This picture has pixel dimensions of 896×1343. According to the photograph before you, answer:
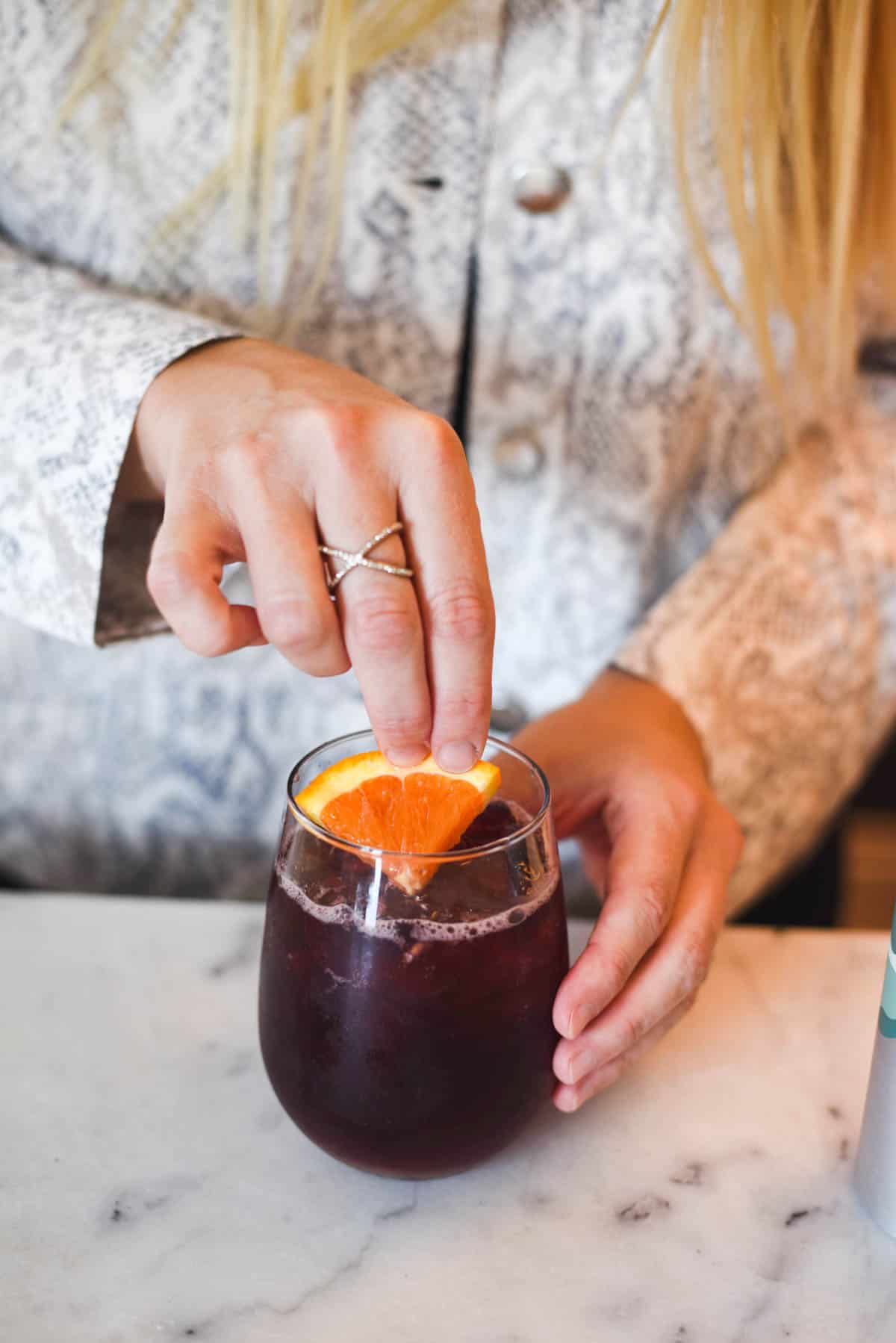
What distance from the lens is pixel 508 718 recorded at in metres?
0.97

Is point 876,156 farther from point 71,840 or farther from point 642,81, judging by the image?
point 71,840

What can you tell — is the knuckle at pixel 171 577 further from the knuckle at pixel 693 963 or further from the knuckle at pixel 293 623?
the knuckle at pixel 693 963

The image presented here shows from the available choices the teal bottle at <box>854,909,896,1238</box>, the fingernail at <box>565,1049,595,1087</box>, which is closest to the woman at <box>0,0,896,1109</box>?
the fingernail at <box>565,1049,595,1087</box>

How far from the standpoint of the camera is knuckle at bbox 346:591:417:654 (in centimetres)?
50

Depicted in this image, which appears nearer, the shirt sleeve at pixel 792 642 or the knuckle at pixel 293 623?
the knuckle at pixel 293 623

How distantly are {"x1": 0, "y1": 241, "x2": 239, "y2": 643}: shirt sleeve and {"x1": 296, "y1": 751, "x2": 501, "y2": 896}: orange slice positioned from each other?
23 cm

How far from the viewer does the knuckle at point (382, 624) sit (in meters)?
0.50

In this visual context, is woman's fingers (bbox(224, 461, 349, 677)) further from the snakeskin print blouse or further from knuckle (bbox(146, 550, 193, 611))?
the snakeskin print blouse

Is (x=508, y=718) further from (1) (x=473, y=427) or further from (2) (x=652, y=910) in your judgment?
(2) (x=652, y=910)

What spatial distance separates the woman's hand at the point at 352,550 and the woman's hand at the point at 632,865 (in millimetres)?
138

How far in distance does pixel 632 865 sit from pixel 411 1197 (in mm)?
209

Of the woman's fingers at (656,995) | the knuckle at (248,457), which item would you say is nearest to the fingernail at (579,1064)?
the woman's fingers at (656,995)

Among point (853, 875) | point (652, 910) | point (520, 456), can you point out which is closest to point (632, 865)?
point (652, 910)

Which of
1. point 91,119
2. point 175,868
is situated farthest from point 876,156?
point 175,868
